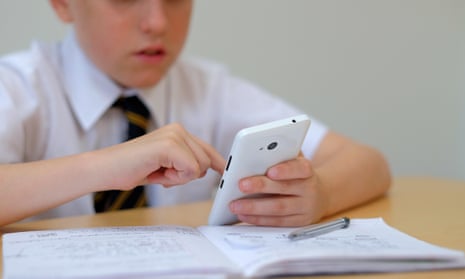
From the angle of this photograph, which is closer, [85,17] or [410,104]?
[85,17]

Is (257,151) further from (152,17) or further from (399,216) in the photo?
(152,17)

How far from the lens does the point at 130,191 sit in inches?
40.0

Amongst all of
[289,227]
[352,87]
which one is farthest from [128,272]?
[352,87]

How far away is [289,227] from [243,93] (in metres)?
0.55

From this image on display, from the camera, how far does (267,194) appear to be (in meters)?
0.74

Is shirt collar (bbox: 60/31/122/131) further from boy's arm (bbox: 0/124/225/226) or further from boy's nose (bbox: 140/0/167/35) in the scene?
boy's arm (bbox: 0/124/225/226)

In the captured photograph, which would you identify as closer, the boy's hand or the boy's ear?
the boy's hand

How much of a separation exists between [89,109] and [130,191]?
171mm

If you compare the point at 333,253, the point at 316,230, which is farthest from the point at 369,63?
the point at 333,253

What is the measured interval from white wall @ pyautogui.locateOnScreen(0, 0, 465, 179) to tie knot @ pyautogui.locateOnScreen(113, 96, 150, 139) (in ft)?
1.74

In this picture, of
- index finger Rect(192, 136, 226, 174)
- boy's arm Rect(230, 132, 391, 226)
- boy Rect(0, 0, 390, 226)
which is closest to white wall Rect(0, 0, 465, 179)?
boy Rect(0, 0, 390, 226)

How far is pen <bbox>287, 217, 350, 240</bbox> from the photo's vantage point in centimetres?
62

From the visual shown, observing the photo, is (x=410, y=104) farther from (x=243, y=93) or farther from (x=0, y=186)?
(x=0, y=186)

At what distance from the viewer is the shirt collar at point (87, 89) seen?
3.45ft
